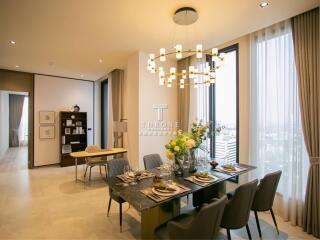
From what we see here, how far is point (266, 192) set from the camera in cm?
239

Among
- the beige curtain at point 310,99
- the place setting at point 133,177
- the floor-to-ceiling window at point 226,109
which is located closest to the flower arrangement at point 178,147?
the place setting at point 133,177

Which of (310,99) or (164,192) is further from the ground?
(310,99)

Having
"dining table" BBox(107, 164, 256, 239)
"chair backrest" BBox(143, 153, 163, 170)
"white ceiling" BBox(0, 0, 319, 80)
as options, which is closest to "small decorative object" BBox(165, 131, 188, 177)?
"dining table" BBox(107, 164, 256, 239)

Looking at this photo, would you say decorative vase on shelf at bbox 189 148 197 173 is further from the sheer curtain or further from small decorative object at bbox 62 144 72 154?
small decorative object at bbox 62 144 72 154

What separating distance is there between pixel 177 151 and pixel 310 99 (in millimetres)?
1986

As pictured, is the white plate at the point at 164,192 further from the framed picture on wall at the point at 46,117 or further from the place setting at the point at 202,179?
the framed picture on wall at the point at 46,117

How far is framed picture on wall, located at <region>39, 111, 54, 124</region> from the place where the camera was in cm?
622

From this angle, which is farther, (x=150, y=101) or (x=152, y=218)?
(x=150, y=101)

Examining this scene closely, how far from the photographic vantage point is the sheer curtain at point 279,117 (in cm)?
284

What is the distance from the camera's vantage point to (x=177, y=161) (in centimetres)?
271

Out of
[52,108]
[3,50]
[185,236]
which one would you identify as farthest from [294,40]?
[52,108]

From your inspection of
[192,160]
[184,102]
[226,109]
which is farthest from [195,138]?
[184,102]

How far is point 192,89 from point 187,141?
2283mm

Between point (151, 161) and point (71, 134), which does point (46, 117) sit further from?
point (151, 161)
